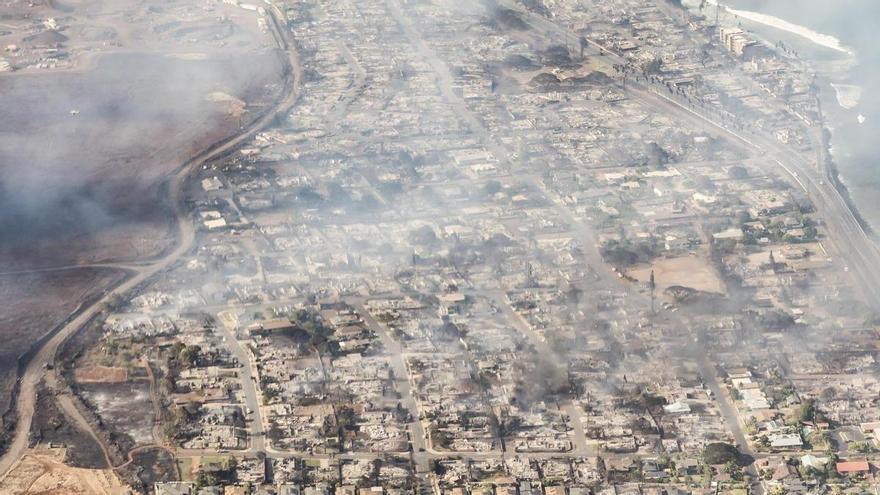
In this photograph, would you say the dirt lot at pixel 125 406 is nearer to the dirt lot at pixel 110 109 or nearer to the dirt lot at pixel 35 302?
the dirt lot at pixel 35 302

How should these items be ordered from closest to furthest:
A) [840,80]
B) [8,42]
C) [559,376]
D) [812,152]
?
[559,376] < [812,152] < [840,80] < [8,42]

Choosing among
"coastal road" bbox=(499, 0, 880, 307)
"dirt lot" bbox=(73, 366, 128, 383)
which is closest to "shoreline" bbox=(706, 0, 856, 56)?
"coastal road" bbox=(499, 0, 880, 307)

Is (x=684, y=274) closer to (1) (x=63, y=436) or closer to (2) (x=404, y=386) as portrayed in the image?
(2) (x=404, y=386)

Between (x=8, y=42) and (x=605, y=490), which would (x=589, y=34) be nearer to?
(x=8, y=42)

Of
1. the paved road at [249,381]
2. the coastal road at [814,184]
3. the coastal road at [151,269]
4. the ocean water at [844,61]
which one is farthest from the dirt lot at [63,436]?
the ocean water at [844,61]

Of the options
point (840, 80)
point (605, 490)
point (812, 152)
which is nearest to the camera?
point (605, 490)

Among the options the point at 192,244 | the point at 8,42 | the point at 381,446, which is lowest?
the point at 8,42

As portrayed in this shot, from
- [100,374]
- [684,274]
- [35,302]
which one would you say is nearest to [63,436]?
[100,374]

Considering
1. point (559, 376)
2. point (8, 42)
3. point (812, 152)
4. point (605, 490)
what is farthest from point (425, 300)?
point (8, 42)
